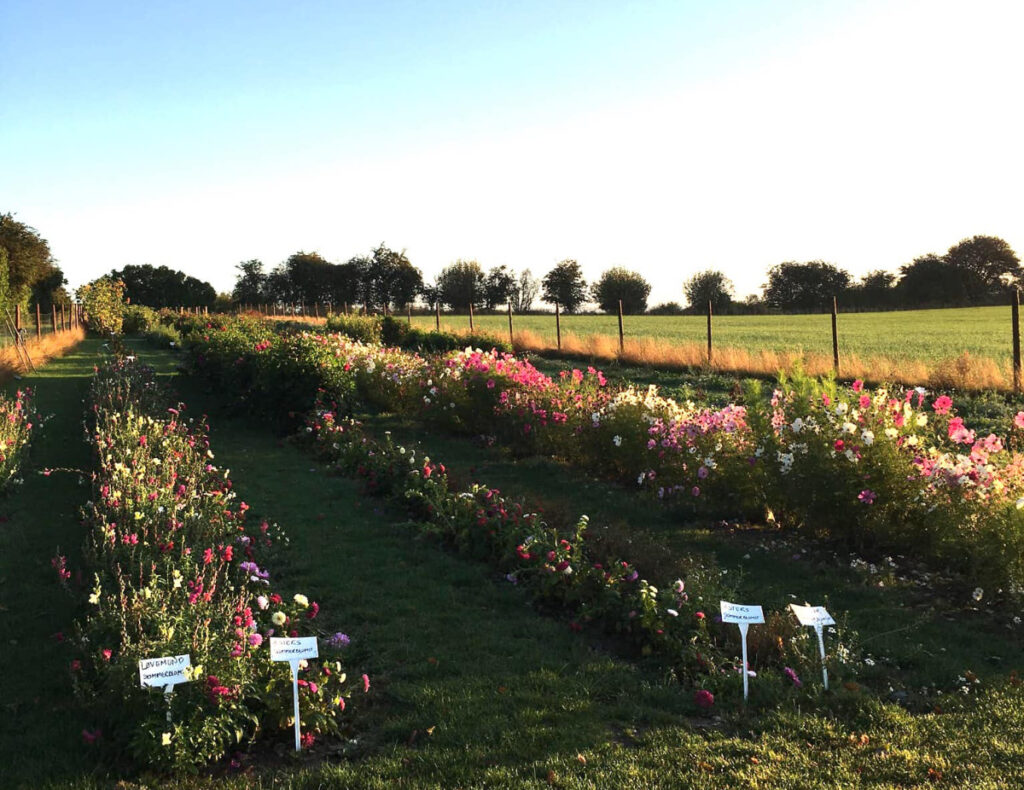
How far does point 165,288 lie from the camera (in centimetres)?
7100

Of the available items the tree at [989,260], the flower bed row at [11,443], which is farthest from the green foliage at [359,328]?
the tree at [989,260]

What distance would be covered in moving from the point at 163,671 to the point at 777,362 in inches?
541

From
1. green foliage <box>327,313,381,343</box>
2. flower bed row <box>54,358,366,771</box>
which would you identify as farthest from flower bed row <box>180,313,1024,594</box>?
green foliage <box>327,313,381,343</box>

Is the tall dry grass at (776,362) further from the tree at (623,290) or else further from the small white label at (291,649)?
the tree at (623,290)

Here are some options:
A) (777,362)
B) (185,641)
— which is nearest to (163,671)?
(185,641)

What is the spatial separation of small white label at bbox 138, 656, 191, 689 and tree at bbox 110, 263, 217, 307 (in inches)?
2813

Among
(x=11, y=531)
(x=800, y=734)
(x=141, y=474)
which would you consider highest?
(x=141, y=474)

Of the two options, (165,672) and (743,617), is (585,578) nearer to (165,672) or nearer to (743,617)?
(743,617)

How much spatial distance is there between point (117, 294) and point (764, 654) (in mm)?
26436

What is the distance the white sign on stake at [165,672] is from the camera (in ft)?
9.91

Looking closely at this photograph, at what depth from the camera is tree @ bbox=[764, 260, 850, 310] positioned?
69.2 meters

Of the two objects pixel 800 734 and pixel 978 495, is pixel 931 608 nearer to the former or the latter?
pixel 978 495

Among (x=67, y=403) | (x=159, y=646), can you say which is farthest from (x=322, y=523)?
(x=67, y=403)

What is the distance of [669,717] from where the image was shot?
345 centimetres
